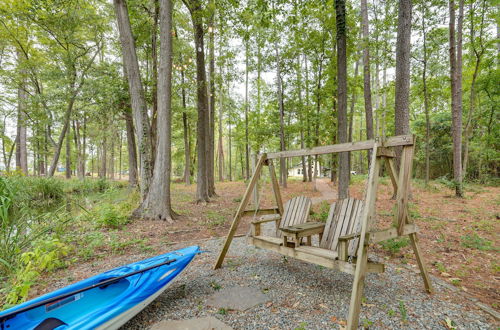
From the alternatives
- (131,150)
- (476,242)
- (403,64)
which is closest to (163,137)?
(403,64)

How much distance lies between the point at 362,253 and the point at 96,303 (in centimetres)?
277

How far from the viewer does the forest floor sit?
3.44m

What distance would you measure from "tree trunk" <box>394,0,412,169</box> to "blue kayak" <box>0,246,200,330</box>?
681 centimetres

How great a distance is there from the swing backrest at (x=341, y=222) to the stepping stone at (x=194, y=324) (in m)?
1.73

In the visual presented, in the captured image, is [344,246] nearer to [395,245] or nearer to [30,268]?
[395,245]

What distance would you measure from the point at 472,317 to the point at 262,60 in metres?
13.6

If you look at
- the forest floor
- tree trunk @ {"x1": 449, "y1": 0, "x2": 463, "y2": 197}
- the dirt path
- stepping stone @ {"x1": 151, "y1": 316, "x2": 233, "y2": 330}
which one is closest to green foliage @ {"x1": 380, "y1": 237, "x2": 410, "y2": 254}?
the forest floor

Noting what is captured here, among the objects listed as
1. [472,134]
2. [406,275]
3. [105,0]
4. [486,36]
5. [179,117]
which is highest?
[105,0]

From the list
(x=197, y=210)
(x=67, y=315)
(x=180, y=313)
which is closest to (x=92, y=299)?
(x=67, y=315)

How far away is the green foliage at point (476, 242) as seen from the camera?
4.32 m

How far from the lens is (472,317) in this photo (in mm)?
2479

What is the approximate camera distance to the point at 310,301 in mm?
2822

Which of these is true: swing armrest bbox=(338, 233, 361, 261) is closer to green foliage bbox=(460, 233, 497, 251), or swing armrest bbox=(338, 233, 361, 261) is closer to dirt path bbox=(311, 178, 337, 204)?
green foliage bbox=(460, 233, 497, 251)

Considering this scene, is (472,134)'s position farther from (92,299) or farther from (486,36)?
(92,299)
